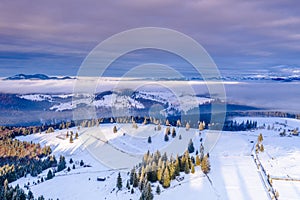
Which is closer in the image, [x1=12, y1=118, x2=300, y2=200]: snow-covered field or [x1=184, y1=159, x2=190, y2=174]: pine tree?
[x1=12, y1=118, x2=300, y2=200]: snow-covered field

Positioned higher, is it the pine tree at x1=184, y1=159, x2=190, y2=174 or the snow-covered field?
the pine tree at x1=184, y1=159, x2=190, y2=174

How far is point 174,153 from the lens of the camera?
11544 cm

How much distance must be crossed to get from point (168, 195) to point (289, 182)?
32260 mm

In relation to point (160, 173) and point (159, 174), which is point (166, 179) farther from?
point (159, 174)

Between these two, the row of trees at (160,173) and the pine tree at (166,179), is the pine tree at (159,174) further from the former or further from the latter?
the pine tree at (166,179)

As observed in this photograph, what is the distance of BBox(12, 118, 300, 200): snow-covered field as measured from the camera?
234ft

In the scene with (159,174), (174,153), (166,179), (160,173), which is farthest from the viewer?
(174,153)

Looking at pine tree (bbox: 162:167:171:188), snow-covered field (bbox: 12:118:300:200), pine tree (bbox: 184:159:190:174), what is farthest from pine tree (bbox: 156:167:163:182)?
pine tree (bbox: 184:159:190:174)

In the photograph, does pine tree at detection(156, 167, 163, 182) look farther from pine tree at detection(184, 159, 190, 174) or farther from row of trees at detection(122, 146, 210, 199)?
pine tree at detection(184, 159, 190, 174)

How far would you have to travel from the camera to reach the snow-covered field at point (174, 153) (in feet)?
234

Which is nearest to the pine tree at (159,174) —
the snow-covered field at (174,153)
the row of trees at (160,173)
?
the row of trees at (160,173)

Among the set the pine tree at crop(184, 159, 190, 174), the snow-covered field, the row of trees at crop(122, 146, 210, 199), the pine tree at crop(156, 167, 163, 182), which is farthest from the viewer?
the pine tree at crop(184, 159, 190, 174)

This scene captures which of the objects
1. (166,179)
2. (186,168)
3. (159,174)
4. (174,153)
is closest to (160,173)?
(159,174)

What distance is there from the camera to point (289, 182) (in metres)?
76.9
